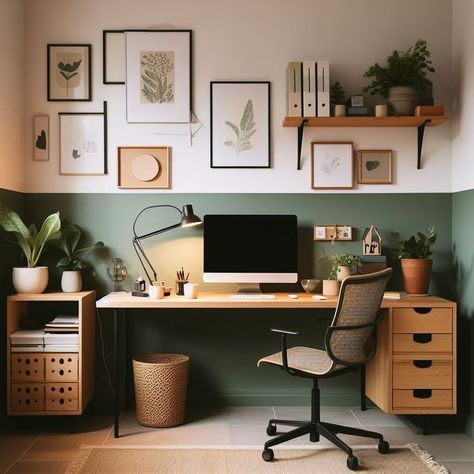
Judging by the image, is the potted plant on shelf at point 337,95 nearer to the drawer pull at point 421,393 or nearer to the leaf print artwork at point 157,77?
the leaf print artwork at point 157,77

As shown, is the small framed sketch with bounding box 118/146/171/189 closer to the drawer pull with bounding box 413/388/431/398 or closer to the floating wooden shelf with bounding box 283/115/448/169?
the floating wooden shelf with bounding box 283/115/448/169

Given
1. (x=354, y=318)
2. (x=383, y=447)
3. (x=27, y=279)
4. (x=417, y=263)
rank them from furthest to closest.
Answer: (x=417, y=263) < (x=27, y=279) < (x=383, y=447) < (x=354, y=318)

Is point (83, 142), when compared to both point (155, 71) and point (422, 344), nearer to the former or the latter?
point (155, 71)

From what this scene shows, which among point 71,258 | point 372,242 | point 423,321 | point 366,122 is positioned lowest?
point 423,321

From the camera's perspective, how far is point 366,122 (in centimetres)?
386

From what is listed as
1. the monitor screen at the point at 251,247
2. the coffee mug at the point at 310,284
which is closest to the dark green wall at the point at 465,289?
the coffee mug at the point at 310,284

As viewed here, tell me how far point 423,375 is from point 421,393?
0.43 ft

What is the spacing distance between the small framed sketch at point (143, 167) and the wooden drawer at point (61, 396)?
1.37 metres

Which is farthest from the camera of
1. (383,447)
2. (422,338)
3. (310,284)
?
(310,284)

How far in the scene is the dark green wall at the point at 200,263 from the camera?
159 inches

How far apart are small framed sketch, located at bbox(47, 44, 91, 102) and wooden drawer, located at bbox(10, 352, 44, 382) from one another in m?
1.74

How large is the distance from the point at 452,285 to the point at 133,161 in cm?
237

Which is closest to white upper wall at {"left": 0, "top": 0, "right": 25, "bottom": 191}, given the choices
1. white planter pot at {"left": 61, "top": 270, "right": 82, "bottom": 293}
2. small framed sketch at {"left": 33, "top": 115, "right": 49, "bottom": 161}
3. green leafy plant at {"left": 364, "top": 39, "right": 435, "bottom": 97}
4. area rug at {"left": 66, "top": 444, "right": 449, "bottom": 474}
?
small framed sketch at {"left": 33, "top": 115, "right": 49, "bottom": 161}

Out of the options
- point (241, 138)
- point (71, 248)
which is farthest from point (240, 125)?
point (71, 248)
